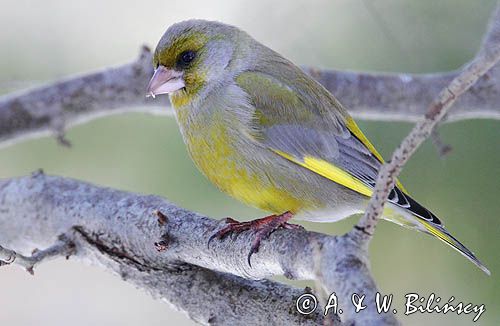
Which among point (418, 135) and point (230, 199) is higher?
point (230, 199)

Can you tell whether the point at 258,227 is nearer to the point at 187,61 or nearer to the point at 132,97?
the point at 187,61

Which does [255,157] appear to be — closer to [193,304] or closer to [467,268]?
[193,304]

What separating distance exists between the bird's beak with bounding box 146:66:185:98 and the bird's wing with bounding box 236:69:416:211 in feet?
0.72

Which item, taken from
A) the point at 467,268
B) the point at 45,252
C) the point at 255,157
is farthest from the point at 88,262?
the point at 467,268

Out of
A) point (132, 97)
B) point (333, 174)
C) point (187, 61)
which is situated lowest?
point (333, 174)

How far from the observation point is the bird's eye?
3.13m

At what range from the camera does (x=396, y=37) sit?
3.56 m

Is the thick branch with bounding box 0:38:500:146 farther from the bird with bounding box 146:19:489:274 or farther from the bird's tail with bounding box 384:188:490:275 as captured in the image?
the bird's tail with bounding box 384:188:490:275

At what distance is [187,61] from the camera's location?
3146 mm

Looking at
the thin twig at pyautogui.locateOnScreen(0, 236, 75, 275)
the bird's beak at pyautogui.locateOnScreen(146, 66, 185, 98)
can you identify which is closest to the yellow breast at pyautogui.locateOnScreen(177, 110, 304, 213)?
the bird's beak at pyautogui.locateOnScreen(146, 66, 185, 98)

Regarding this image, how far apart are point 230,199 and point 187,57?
1.01 m

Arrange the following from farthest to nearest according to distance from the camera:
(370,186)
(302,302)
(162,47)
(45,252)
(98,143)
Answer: (98,143)
(162,47)
(370,186)
(45,252)
(302,302)

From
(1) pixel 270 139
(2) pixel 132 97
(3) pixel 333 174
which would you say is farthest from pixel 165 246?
(2) pixel 132 97

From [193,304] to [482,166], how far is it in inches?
53.0
